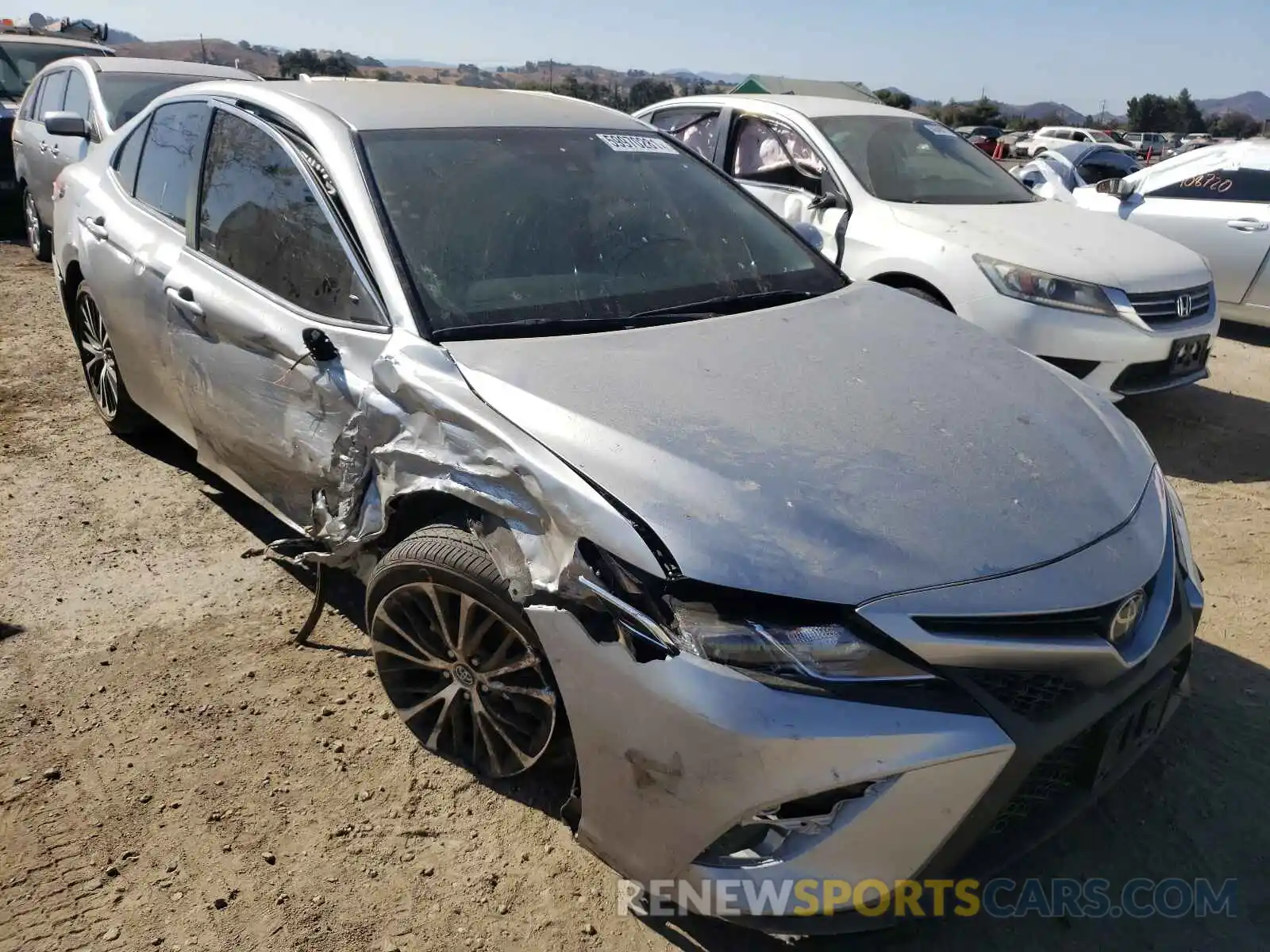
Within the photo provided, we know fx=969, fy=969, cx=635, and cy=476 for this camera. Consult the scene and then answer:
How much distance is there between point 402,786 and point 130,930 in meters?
0.68

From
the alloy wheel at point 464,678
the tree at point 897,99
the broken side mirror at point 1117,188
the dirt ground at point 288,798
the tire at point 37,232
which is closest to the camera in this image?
the dirt ground at point 288,798

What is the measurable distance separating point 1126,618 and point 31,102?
9734mm

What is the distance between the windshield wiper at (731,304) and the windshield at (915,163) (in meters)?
2.68

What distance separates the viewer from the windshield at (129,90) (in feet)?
23.6

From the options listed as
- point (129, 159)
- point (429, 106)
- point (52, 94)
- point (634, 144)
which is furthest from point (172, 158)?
point (52, 94)

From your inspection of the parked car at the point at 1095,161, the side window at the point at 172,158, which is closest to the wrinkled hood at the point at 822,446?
the side window at the point at 172,158

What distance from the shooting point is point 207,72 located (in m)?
7.98

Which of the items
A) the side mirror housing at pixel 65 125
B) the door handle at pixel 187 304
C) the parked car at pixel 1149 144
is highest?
the side mirror housing at pixel 65 125

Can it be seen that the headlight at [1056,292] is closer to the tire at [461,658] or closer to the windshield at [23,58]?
the tire at [461,658]

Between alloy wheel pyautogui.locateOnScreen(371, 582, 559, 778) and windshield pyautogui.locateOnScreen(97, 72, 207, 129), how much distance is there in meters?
6.16

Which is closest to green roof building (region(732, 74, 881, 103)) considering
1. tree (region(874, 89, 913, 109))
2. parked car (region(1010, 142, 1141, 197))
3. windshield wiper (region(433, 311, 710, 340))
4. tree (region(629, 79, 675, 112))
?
parked car (region(1010, 142, 1141, 197))

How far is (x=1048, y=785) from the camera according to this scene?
1.96 metres

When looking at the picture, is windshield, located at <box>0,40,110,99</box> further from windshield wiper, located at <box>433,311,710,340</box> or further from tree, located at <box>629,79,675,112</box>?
tree, located at <box>629,79,675,112</box>

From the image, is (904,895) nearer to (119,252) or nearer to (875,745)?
(875,745)
